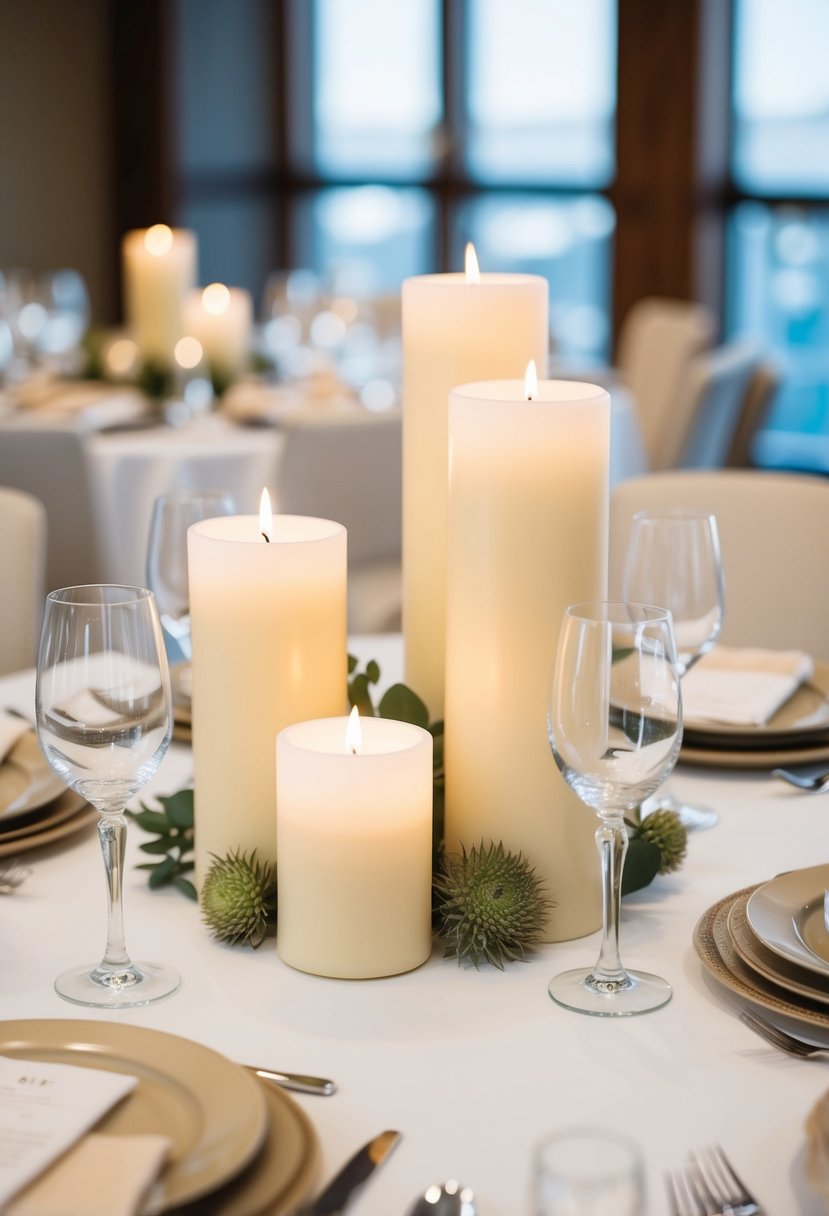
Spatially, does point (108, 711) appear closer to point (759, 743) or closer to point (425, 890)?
point (425, 890)

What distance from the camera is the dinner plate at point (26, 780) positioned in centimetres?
116

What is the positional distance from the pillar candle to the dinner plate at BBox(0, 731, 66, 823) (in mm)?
2287

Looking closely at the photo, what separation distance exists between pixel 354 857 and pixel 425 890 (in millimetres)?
58

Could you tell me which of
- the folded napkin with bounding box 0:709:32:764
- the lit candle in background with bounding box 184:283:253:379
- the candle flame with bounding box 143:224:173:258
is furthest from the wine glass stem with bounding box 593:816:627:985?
the candle flame with bounding box 143:224:173:258

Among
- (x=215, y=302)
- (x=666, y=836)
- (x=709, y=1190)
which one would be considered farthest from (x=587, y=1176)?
(x=215, y=302)

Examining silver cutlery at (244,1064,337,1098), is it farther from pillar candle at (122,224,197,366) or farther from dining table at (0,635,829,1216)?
pillar candle at (122,224,197,366)

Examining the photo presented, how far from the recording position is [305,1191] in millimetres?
704

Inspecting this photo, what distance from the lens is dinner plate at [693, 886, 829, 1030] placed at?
34.4 inches

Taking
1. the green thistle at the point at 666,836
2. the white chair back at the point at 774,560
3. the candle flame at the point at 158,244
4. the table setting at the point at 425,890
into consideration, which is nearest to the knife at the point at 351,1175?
the table setting at the point at 425,890

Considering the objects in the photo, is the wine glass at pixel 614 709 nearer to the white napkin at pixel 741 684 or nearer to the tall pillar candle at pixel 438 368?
the tall pillar candle at pixel 438 368

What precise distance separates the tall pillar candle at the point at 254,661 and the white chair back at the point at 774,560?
910 millimetres

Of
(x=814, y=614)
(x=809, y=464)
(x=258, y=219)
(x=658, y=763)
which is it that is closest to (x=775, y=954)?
(x=658, y=763)

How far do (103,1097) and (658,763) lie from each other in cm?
35

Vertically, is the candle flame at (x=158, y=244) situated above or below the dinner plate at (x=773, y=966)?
above
